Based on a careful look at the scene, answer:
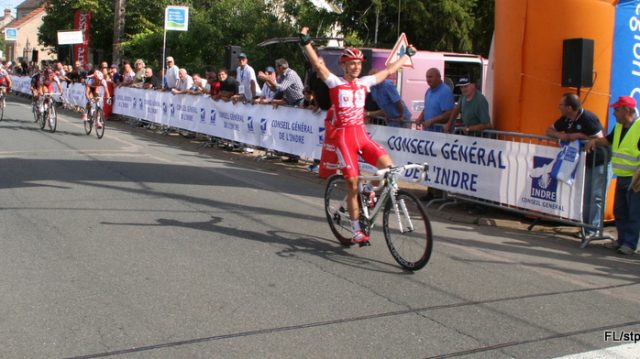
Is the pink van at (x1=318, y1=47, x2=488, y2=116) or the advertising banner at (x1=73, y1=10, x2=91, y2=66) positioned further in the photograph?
the advertising banner at (x1=73, y1=10, x2=91, y2=66)

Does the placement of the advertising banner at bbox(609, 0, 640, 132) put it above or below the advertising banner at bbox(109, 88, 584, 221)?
above

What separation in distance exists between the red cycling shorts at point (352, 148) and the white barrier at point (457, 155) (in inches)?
106

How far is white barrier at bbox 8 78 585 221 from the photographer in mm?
8188

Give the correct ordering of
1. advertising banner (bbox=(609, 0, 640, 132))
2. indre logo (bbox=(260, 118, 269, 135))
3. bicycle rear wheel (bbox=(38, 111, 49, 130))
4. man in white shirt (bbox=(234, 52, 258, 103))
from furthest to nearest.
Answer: bicycle rear wheel (bbox=(38, 111, 49, 130)) < man in white shirt (bbox=(234, 52, 258, 103)) < indre logo (bbox=(260, 118, 269, 135)) < advertising banner (bbox=(609, 0, 640, 132))

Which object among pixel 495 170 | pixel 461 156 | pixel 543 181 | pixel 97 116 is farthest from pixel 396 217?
pixel 97 116

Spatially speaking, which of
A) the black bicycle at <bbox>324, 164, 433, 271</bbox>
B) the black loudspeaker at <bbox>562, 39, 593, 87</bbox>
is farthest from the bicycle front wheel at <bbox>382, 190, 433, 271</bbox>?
the black loudspeaker at <bbox>562, 39, 593, 87</bbox>

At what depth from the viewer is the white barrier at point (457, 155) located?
8.19m

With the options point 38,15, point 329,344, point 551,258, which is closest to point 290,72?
point 551,258

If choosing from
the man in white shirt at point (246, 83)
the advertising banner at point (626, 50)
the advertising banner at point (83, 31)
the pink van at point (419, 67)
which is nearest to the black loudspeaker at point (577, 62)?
the advertising banner at point (626, 50)

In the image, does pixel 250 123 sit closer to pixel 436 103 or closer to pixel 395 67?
pixel 436 103

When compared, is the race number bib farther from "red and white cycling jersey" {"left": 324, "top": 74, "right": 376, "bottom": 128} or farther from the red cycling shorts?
the red cycling shorts

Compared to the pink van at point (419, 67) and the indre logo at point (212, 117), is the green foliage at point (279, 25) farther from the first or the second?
the indre logo at point (212, 117)

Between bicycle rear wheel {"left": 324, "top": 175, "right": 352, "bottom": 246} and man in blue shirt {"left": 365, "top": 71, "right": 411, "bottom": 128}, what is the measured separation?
365 centimetres

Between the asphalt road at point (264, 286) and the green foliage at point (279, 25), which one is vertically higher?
the green foliage at point (279, 25)
